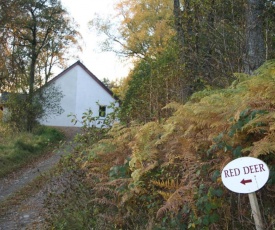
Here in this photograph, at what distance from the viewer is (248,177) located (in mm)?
3354

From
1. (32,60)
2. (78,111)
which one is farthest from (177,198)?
(78,111)

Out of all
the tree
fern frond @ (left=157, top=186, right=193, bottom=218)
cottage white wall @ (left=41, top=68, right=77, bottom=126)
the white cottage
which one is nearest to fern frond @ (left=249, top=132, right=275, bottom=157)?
fern frond @ (left=157, top=186, right=193, bottom=218)

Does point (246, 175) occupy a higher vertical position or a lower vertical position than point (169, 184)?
higher

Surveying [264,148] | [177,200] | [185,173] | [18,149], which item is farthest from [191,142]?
[18,149]

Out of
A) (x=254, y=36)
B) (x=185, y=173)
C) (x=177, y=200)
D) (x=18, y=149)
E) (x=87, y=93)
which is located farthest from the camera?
(x=87, y=93)

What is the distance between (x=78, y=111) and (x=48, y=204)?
33.1 meters

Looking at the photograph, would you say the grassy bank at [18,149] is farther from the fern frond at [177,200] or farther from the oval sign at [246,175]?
the oval sign at [246,175]

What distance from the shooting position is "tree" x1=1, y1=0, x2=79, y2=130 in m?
23.9

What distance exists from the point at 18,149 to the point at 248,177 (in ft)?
49.2

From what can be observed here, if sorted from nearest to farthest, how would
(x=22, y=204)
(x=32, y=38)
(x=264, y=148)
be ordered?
(x=264, y=148)
(x=22, y=204)
(x=32, y=38)

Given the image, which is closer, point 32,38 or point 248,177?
point 248,177

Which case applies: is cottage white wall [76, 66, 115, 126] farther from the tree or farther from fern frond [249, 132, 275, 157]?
fern frond [249, 132, 275, 157]

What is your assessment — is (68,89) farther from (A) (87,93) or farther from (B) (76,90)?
(A) (87,93)

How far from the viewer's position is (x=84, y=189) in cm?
623
